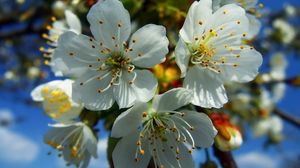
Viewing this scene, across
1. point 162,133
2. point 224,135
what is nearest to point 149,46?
point 162,133

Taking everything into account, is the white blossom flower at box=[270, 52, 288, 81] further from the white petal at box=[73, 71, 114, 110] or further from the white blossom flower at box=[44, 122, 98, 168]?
the white petal at box=[73, 71, 114, 110]

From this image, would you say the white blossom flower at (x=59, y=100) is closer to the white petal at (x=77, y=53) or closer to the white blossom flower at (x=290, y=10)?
the white petal at (x=77, y=53)

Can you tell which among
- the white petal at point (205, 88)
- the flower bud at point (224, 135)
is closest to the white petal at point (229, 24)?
the white petal at point (205, 88)

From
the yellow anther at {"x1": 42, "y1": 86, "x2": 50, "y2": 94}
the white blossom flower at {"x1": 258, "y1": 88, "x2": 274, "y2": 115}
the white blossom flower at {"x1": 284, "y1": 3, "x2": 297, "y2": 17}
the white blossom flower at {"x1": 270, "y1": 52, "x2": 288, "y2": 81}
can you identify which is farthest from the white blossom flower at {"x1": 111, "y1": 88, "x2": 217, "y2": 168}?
the white blossom flower at {"x1": 284, "y1": 3, "x2": 297, "y2": 17}

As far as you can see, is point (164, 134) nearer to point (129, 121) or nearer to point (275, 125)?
point (129, 121)

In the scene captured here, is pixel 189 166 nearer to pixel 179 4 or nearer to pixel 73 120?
pixel 73 120
